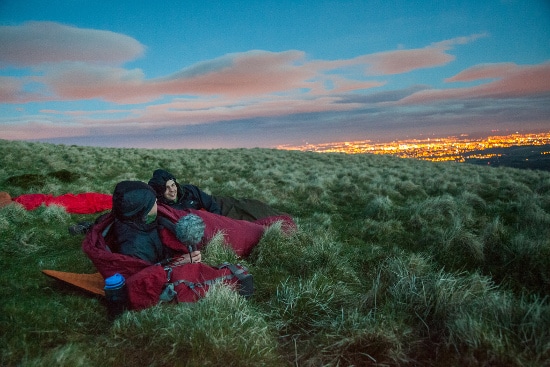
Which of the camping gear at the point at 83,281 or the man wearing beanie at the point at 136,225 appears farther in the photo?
the man wearing beanie at the point at 136,225

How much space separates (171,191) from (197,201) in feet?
1.95

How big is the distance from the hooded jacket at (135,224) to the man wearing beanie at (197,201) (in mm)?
2209

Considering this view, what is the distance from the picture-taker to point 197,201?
6586 millimetres

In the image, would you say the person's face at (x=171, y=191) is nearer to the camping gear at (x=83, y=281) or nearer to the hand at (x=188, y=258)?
the camping gear at (x=83, y=281)

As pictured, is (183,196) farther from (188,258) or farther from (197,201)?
(188,258)

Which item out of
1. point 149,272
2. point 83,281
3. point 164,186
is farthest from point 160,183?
point 149,272

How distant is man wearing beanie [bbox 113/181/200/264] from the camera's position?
146 inches

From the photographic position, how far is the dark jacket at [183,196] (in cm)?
616

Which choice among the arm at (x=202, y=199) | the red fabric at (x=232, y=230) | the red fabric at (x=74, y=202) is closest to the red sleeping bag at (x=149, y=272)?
the red fabric at (x=232, y=230)

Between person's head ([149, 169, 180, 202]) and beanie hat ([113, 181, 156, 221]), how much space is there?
230 centimetres

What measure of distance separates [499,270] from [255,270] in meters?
3.18

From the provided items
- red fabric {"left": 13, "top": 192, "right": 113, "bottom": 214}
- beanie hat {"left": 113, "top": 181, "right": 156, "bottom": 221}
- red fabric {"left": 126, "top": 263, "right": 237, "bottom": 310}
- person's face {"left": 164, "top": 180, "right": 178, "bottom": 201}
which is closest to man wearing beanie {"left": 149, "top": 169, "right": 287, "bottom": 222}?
person's face {"left": 164, "top": 180, "right": 178, "bottom": 201}

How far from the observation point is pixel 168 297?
9.98 feet

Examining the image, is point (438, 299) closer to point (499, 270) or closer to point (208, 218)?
point (499, 270)
